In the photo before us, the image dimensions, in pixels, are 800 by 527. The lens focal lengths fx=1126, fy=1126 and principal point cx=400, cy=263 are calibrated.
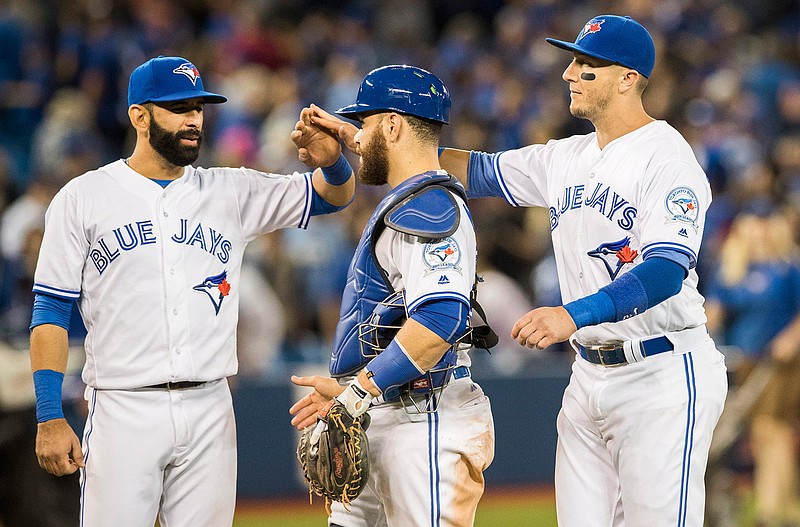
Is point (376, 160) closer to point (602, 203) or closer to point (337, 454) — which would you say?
point (602, 203)

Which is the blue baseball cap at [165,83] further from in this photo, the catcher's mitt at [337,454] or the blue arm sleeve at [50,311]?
the catcher's mitt at [337,454]

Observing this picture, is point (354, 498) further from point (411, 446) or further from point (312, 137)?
point (312, 137)

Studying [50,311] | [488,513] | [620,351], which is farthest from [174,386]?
[488,513]

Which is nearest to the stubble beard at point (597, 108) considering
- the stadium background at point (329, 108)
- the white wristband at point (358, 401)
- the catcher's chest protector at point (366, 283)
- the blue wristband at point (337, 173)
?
the catcher's chest protector at point (366, 283)

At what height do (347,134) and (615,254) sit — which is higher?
(347,134)

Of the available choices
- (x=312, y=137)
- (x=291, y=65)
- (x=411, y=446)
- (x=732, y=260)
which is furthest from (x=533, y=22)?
(x=411, y=446)

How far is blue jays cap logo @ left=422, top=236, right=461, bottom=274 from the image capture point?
4035 mm

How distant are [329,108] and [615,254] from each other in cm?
804

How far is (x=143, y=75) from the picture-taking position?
4602mm

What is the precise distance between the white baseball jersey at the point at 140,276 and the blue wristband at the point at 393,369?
89 centimetres

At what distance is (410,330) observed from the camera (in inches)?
157

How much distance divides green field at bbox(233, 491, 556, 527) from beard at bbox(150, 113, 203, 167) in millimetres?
4320

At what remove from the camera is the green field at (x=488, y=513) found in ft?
27.7

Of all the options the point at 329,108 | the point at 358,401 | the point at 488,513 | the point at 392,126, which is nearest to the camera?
the point at 358,401
